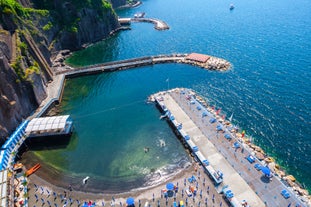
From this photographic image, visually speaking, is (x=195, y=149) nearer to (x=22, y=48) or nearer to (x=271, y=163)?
(x=271, y=163)

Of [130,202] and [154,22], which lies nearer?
[130,202]

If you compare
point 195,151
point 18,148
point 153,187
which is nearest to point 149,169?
point 153,187

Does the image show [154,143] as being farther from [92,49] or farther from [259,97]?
[92,49]

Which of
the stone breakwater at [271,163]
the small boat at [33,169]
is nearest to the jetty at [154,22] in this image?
the stone breakwater at [271,163]

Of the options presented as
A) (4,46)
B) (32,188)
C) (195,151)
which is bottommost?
(32,188)

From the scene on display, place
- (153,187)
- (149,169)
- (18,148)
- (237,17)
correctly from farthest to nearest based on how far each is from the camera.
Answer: (237,17)
(18,148)
(149,169)
(153,187)

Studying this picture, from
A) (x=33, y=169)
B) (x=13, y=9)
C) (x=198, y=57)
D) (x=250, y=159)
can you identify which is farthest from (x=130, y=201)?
(x=13, y=9)
